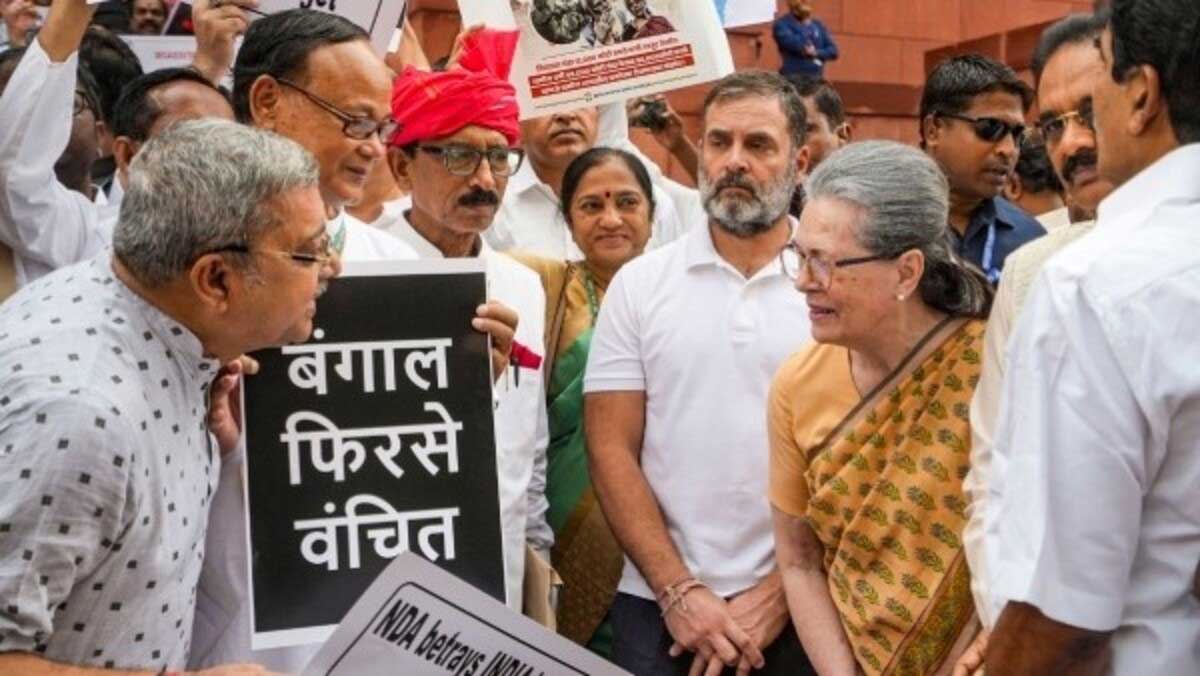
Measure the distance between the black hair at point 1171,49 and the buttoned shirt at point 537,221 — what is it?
3.52 m

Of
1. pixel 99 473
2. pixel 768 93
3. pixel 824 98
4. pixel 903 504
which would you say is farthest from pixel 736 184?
pixel 99 473

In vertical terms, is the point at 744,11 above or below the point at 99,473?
below

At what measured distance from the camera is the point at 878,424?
133 inches

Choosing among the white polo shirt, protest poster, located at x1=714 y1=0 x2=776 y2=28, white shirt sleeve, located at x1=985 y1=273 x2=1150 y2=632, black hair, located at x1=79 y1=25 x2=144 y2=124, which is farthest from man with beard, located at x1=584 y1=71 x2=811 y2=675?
black hair, located at x1=79 y1=25 x2=144 y2=124

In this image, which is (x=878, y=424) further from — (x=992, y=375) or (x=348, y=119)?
(x=348, y=119)

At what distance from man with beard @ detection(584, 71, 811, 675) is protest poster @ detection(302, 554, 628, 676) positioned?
1113mm

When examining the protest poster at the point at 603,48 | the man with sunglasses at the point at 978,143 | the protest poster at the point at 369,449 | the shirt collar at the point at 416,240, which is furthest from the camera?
the man with sunglasses at the point at 978,143

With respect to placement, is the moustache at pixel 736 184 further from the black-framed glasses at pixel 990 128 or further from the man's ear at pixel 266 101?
the black-framed glasses at pixel 990 128

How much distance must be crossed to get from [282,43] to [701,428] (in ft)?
4.13

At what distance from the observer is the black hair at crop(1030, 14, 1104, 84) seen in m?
3.64

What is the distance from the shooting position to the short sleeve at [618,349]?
3994 millimetres

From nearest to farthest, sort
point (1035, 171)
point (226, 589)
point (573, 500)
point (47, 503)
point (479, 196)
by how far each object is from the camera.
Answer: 1. point (47, 503)
2. point (226, 589)
3. point (479, 196)
4. point (573, 500)
5. point (1035, 171)

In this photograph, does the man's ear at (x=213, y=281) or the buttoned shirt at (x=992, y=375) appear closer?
the man's ear at (x=213, y=281)

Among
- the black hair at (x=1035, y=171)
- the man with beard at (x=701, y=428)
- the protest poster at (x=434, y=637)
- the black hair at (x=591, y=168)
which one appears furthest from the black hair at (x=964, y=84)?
the protest poster at (x=434, y=637)
